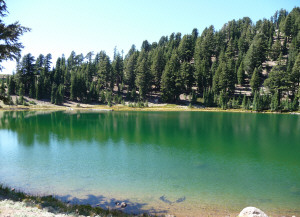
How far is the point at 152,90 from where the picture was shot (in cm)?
9912

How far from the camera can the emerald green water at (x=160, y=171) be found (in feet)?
42.5

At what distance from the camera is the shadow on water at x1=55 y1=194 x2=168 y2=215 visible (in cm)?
1146

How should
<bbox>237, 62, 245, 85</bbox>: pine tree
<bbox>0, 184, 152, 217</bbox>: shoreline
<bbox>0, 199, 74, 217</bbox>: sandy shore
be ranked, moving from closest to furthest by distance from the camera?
1. <bbox>0, 199, 74, 217</bbox>: sandy shore
2. <bbox>0, 184, 152, 217</bbox>: shoreline
3. <bbox>237, 62, 245, 85</bbox>: pine tree

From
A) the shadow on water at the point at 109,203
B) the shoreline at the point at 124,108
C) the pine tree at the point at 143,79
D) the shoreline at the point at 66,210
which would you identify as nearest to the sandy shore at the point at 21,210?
the shoreline at the point at 66,210

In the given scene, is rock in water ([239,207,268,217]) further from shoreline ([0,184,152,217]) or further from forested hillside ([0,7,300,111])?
forested hillside ([0,7,300,111])

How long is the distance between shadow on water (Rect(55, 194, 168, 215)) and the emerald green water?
0.06 meters

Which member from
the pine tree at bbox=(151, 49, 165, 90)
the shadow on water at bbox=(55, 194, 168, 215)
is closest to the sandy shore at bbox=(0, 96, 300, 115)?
the pine tree at bbox=(151, 49, 165, 90)

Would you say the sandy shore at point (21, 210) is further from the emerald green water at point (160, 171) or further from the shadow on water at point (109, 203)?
the emerald green water at point (160, 171)

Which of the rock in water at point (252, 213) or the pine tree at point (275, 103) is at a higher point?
the pine tree at point (275, 103)

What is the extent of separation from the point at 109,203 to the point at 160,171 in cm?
629

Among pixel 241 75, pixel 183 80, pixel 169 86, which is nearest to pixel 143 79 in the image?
pixel 169 86

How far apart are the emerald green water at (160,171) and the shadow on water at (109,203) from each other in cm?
6

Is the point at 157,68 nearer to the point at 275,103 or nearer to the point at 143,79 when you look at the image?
the point at 143,79

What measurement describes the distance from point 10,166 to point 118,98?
70869 millimetres
